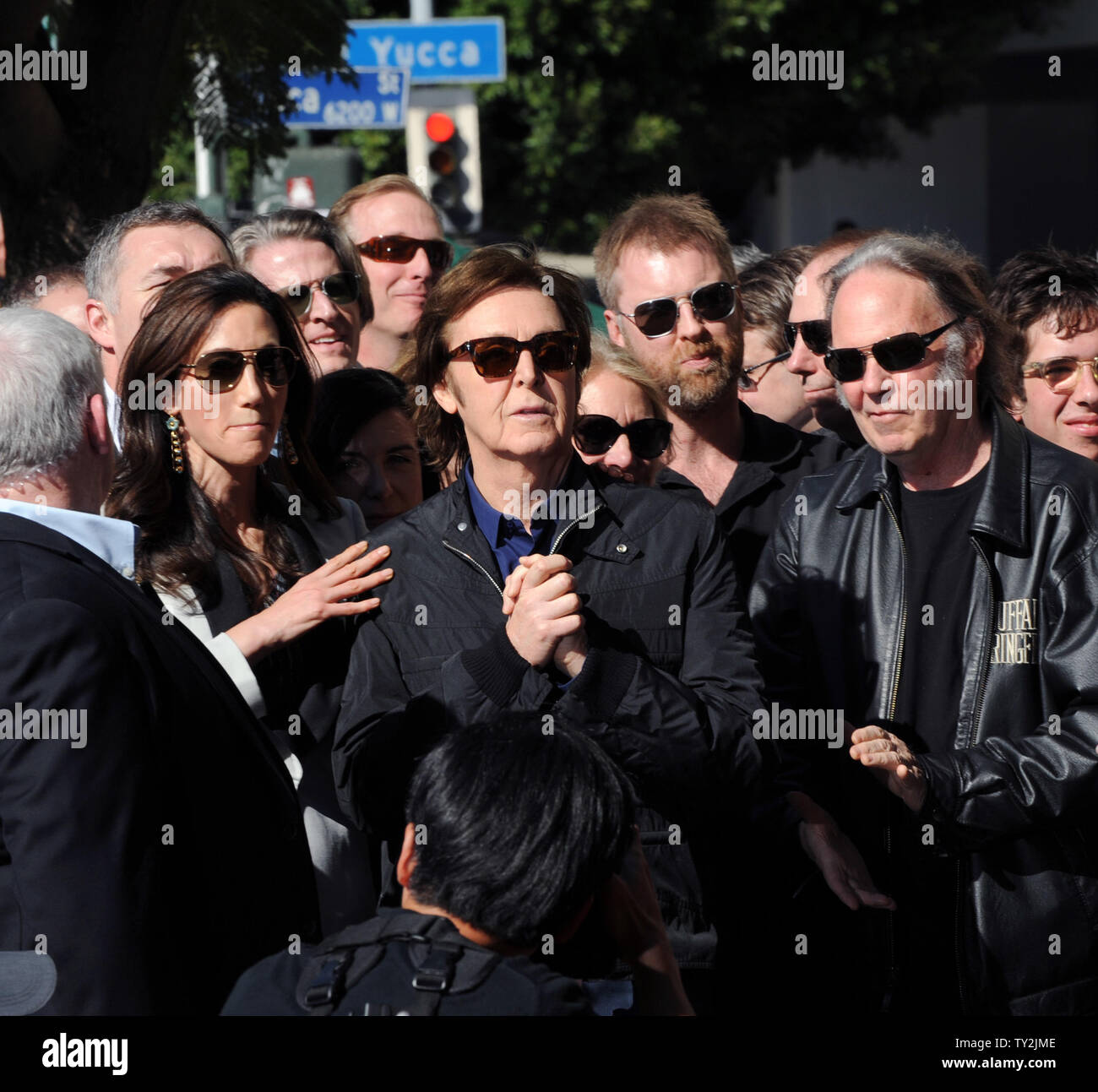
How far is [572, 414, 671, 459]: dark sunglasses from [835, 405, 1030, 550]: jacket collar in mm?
703

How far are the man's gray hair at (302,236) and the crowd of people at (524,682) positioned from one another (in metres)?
1.03

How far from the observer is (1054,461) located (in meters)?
3.37

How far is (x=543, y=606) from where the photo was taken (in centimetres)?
283

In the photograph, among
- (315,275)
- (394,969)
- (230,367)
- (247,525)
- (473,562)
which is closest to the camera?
(394,969)

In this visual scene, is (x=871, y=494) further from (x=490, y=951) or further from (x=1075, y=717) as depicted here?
(x=490, y=951)

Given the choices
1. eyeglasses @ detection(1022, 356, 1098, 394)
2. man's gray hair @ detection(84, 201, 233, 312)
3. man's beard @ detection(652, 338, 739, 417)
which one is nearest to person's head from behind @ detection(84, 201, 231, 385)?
man's gray hair @ detection(84, 201, 233, 312)

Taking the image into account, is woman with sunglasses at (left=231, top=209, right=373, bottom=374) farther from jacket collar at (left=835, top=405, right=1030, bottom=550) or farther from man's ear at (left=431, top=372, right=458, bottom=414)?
jacket collar at (left=835, top=405, right=1030, bottom=550)

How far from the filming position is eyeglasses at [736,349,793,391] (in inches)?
208

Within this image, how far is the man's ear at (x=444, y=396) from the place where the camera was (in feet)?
11.3

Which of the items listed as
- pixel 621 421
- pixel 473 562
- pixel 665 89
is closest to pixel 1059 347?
pixel 621 421

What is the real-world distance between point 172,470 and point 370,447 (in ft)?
2.55

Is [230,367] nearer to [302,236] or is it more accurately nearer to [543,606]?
[543,606]

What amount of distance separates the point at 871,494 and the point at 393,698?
1.19m
